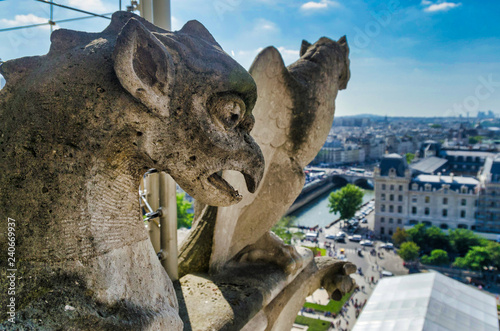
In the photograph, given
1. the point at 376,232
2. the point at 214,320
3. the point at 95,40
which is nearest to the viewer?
the point at 95,40

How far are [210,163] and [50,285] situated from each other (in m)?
0.40

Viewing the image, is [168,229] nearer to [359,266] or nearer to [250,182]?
[250,182]

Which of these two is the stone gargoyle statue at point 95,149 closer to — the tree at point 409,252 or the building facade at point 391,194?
the tree at point 409,252

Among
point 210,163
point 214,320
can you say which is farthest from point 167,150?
point 214,320

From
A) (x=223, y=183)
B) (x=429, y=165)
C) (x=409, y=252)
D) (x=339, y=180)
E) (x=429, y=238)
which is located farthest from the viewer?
(x=339, y=180)

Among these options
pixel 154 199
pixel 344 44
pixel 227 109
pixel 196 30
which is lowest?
pixel 154 199

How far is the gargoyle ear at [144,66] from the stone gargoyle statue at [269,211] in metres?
0.73

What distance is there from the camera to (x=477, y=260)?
1609 cm

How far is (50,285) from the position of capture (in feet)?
2.74

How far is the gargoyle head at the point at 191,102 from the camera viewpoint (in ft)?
2.82

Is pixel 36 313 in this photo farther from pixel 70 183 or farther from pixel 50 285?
pixel 70 183

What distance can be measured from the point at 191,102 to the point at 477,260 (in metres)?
17.6

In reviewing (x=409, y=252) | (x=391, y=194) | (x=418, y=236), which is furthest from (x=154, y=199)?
(x=391, y=194)

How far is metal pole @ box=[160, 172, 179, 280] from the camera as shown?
1.65 m
